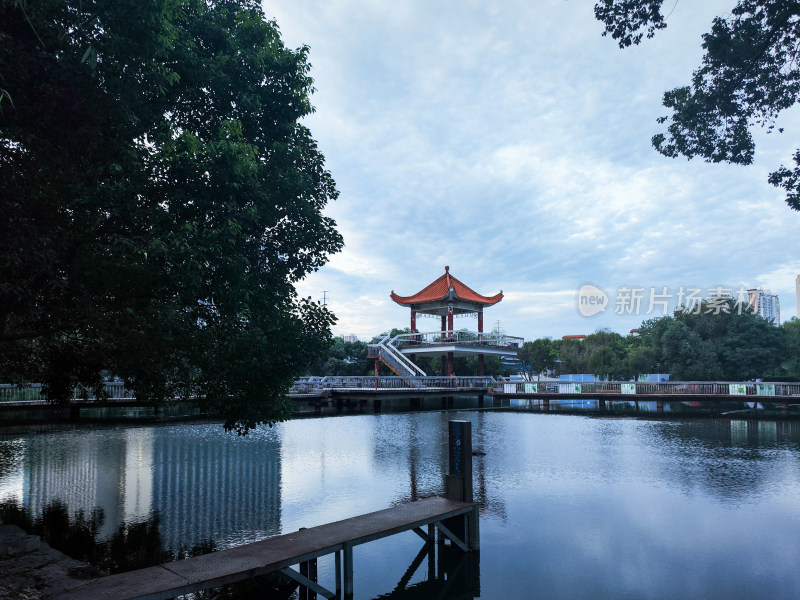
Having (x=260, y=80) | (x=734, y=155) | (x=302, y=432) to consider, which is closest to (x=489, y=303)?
(x=302, y=432)

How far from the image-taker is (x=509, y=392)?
41750mm

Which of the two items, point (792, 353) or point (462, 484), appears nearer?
point (462, 484)

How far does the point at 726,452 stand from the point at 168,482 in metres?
17.6

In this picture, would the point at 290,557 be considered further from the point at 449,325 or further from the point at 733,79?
the point at 449,325

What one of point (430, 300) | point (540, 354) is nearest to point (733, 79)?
point (430, 300)

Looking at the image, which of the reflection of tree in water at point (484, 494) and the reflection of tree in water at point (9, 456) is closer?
the reflection of tree in water at point (484, 494)

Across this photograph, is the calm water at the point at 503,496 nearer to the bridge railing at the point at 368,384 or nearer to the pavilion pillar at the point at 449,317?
the bridge railing at the point at 368,384

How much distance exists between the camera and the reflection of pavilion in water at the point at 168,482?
10125 millimetres

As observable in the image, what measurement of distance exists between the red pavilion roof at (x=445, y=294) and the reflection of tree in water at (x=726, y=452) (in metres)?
21.4

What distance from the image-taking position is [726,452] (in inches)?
738

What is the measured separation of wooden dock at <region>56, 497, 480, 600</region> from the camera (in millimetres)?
5477

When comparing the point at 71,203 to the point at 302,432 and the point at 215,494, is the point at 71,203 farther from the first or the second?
the point at 302,432

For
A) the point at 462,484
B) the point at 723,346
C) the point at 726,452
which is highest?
the point at 723,346

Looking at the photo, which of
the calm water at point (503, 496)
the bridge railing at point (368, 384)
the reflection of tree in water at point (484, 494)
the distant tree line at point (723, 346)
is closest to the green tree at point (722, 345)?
the distant tree line at point (723, 346)
